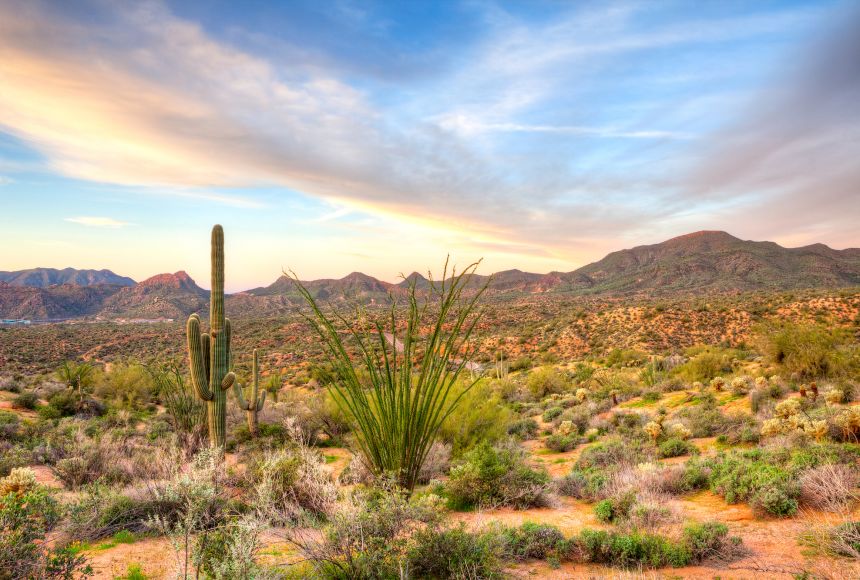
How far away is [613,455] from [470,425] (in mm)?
3219

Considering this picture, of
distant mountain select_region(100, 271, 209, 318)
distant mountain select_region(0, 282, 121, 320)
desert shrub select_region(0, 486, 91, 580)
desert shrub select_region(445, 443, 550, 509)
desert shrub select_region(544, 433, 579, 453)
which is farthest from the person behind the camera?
distant mountain select_region(0, 282, 121, 320)

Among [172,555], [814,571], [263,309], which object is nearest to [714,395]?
[814,571]

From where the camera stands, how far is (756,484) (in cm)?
624

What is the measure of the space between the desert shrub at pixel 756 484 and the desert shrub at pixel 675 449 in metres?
1.58

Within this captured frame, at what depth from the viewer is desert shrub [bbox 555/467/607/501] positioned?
7.49 m

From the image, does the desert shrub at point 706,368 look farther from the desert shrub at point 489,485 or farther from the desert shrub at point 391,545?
the desert shrub at point 391,545

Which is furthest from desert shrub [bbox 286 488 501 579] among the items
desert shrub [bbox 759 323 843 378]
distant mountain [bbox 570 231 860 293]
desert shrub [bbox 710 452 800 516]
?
distant mountain [bbox 570 231 860 293]

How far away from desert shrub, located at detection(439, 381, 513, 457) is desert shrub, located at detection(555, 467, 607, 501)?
2256 mm

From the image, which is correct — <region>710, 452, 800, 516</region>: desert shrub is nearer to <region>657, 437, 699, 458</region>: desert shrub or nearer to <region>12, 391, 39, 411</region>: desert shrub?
<region>657, 437, 699, 458</region>: desert shrub

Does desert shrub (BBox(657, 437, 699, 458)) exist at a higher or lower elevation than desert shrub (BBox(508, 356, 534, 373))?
higher

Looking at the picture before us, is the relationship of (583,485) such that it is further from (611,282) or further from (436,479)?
(611,282)

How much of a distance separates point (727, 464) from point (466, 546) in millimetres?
5709

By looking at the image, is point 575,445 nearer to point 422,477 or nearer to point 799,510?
point 422,477

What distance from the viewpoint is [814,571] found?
380 cm
